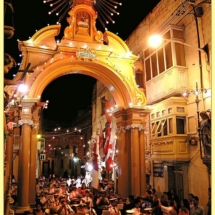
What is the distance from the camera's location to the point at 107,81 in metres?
16.1

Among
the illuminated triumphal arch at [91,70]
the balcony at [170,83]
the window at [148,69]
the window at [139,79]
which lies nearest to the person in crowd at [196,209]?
the illuminated triumphal arch at [91,70]

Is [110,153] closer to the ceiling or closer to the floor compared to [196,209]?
closer to the ceiling

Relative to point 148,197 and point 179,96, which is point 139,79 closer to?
point 179,96

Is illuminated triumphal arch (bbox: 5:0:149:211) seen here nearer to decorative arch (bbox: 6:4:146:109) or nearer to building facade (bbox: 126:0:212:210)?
decorative arch (bbox: 6:4:146:109)

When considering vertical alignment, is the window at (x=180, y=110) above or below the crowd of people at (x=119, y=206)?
above

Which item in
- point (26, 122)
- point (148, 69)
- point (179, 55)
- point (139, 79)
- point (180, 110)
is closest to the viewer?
point (26, 122)

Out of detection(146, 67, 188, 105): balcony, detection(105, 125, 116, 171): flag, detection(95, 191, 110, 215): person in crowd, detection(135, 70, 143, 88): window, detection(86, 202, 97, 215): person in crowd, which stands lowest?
detection(86, 202, 97, 215): person in crowd

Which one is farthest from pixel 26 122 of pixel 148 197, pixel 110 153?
pixel 110 153

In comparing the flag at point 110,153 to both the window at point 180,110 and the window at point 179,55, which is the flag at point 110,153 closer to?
the window at point 180,110

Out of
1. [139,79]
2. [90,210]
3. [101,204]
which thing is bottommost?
[90,210]

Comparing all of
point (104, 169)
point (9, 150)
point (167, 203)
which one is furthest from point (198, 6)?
point (104, 169)

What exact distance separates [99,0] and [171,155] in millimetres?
9539

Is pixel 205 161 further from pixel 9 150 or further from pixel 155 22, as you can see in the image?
pixel 155 22

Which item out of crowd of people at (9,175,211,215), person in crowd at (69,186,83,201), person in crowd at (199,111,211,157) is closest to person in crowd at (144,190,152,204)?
crowd of people at (9,175,211,215)
